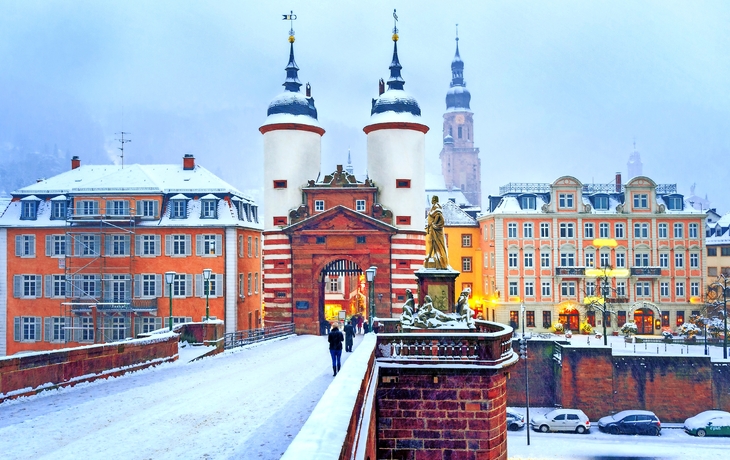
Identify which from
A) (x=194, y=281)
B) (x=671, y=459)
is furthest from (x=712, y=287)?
(x=194, y=281)

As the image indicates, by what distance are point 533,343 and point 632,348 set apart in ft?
24.4

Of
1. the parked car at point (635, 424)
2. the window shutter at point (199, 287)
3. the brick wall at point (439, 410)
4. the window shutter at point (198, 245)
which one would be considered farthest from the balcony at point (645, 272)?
the brick wall at point (439, 410)

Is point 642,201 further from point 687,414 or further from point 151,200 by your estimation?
point 151,200

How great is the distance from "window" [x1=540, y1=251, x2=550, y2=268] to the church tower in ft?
261

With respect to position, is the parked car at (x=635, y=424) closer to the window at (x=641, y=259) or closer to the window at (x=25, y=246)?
the window at (x=641, y=259)

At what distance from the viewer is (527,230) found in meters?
54.7

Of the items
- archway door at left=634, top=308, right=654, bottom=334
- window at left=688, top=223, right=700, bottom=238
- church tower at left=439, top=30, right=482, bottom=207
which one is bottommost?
archway door at left=634, top=308, right=654, bottom=334

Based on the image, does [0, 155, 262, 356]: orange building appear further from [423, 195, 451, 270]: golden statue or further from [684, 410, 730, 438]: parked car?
[684, 410, 730, 438]: parked car

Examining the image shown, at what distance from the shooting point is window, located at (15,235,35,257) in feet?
141

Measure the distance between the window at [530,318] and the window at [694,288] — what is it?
43.7ft

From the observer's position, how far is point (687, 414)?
38781 millimetres

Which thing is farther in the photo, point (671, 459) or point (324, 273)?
point (324, 273)

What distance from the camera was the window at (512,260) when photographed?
5441 cm

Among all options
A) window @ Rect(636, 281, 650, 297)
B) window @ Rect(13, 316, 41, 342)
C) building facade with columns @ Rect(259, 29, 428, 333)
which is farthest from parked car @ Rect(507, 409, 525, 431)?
window @ Rect(13, 316, 41, 342)
